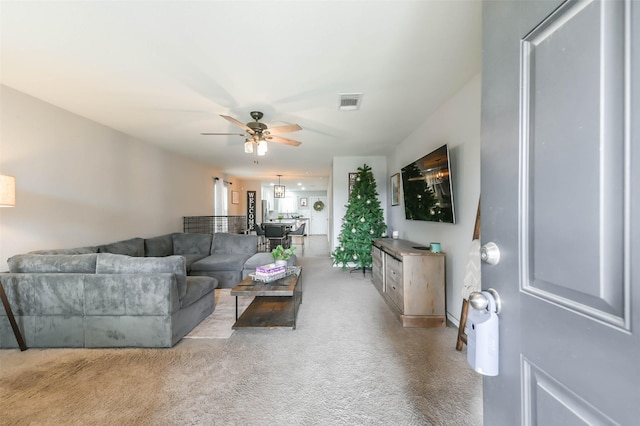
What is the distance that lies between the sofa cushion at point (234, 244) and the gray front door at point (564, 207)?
4472 millimetres

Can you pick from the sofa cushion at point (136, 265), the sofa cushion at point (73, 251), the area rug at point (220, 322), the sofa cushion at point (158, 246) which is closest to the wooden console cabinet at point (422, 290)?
the area rug at point (220, 322)

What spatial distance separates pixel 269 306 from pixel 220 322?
57cm

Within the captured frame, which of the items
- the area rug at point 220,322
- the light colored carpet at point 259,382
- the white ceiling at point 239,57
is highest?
the white ceiling at point 239,57

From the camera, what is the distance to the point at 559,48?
571 millimetres

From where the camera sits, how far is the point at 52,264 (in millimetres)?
2373

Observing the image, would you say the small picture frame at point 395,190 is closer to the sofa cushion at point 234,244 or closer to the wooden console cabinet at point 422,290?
the wooden console cabinet at point 422,290

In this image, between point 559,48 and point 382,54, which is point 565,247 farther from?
point 382,54

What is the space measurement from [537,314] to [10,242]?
4208 mm

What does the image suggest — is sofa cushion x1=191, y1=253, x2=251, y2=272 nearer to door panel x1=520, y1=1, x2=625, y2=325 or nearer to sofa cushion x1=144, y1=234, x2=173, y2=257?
sofa cushion x1=144, y1=234, x2=173, y2=257

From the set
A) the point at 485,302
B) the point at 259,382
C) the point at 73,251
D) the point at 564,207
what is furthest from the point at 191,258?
the point at 564,207

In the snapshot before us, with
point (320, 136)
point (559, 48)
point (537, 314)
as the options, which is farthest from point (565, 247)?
point (320, 136)

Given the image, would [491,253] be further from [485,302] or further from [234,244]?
[234,244]

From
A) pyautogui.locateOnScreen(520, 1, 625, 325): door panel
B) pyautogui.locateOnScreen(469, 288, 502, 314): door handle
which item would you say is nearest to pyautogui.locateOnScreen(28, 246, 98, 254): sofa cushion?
pyautogui.locateOnScreen(469, 288, 502, 314): door handle

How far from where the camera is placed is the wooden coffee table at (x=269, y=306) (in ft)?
8.43
